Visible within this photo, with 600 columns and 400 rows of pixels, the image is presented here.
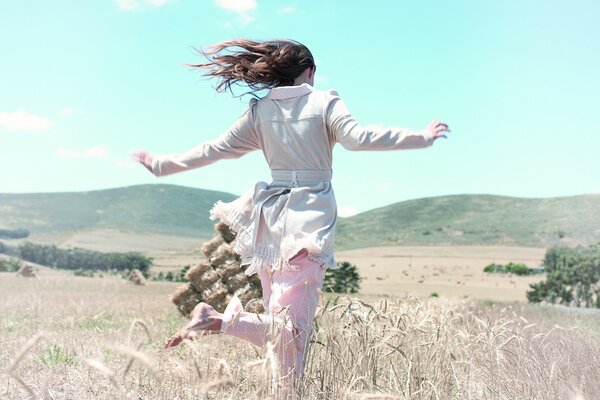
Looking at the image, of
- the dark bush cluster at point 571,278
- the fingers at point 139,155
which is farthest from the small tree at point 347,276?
the fingers at point 139,155

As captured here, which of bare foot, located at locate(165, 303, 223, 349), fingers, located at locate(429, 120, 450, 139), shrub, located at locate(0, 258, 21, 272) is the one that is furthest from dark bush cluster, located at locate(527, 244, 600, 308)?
shrub, located at locate(0, 258, 21, 272)

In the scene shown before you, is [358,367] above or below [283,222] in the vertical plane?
below

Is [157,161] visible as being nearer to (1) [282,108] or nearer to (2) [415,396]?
(1) [282,108]

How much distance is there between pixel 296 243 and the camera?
3627mm

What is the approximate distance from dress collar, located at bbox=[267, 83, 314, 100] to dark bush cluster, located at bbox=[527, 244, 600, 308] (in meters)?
11.5

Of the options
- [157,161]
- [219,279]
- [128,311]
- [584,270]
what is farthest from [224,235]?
[584,270]

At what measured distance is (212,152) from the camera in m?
4.09

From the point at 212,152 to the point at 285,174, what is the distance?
0.50 m

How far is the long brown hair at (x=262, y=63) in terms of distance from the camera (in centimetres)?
396

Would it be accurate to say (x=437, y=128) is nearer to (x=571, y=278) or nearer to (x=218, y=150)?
(x=218, y=150)

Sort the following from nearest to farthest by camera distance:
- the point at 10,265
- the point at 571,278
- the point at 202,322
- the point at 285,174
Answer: the point at 202,322, the point at 285,174, the point at 571,278, the point at 10,265

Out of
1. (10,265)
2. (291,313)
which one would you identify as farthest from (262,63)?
(10,265)

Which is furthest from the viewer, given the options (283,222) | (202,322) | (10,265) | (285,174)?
(10,265)

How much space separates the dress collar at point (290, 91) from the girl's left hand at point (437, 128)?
2.20ft
